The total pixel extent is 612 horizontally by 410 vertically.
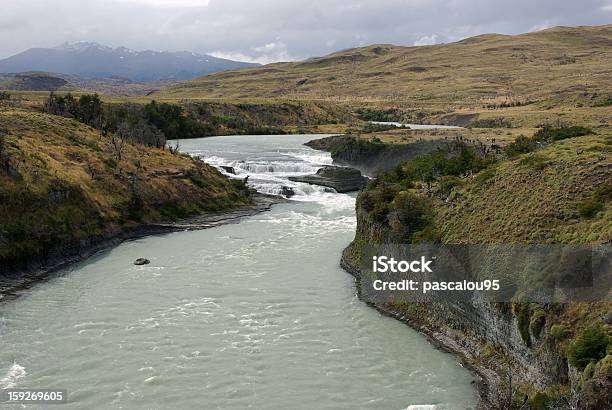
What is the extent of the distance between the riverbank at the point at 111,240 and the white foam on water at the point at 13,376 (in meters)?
10.3

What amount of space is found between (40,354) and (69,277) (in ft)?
42.9

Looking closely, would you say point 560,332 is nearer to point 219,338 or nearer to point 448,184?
point 219,338

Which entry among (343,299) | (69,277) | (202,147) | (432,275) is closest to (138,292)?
(69,277)

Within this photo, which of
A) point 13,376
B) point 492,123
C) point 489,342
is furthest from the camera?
point 492,123

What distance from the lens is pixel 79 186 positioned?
49625 mm

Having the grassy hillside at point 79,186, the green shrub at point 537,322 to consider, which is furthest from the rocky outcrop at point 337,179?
the green shrub at point 537,322

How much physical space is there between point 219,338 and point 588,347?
1733cm

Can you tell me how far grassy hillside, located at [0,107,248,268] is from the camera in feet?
138

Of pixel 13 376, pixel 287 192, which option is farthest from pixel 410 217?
pixel 287 192

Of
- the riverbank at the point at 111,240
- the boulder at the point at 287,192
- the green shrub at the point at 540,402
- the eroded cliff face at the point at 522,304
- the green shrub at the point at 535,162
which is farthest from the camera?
the boulder at the point at 287,192

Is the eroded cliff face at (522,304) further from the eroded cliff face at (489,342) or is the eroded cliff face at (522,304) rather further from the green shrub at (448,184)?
the green shrub at (448,184)

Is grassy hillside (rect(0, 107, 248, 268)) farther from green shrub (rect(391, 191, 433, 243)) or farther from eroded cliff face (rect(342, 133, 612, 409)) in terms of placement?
green shrub (rect(391, 191, 433, 243))

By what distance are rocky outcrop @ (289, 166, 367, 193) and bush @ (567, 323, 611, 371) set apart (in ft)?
173

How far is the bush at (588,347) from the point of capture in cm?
1850
